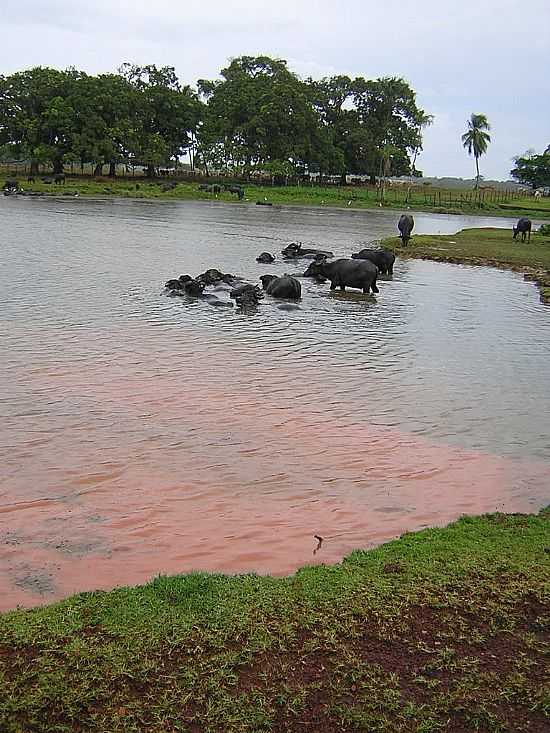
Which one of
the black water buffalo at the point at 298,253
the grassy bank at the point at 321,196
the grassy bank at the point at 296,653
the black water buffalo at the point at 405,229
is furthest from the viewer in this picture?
the grassy bank at the point at 321,196

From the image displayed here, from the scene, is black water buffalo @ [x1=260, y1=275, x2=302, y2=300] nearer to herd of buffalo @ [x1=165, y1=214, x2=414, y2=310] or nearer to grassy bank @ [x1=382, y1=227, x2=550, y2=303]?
herd of buffalo @ [x1=165, y1=214, x2=414, y2=310]

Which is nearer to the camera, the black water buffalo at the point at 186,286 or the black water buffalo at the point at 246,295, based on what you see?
the black water buffalo at the point at 246,295

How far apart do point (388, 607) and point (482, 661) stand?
606 millimetres

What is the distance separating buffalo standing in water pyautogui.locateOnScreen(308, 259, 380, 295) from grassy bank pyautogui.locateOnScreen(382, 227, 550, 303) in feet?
13.7

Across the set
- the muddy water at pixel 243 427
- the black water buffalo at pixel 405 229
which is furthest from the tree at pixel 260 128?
the muddy water at pixel 243 427

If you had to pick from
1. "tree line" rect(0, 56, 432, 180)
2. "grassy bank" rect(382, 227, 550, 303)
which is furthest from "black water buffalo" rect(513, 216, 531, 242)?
"tree line" rect(0, 56, 432, 180)

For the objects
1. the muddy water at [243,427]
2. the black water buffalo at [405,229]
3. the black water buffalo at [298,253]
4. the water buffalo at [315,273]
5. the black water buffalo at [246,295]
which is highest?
the black water buffalo at [405,229]

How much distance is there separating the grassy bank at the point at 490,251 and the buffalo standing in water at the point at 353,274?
4.18 meters

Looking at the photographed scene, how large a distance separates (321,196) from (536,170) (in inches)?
1287

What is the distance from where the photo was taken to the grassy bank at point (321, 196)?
5850 cm

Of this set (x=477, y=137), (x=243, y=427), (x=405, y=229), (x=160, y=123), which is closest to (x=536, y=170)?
(x=477, y=137)

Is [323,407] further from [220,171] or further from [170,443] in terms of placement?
[220,171]

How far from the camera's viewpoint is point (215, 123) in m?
75.1

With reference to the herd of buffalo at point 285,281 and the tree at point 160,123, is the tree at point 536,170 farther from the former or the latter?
the herd of buffalo at point 285,281
